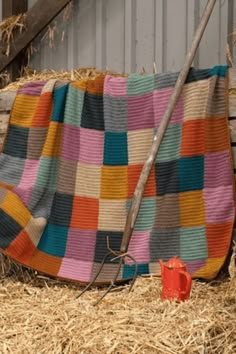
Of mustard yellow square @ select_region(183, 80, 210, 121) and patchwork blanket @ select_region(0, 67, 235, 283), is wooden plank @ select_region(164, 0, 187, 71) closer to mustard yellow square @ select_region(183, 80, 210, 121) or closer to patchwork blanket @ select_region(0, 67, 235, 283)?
patchwork blanket @ select_region(0, 67, 235, 283)

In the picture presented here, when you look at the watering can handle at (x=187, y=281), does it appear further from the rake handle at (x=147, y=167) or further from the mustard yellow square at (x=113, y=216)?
the mustard yellow square at (x=113, y=216)

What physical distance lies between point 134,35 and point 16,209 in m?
1.33

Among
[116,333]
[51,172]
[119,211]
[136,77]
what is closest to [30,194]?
[51,172]

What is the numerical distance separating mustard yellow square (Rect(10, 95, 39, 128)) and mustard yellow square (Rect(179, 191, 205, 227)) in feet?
3.26

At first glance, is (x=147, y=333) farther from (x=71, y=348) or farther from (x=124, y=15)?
(x=124, y=15)

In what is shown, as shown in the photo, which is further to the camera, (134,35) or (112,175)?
(134,35)

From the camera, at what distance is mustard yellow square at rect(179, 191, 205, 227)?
3.19m

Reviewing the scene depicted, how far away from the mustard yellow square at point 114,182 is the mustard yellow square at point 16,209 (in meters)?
0.39

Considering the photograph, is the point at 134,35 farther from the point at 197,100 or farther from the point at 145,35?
the point at 197,100

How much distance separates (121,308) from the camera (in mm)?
2736

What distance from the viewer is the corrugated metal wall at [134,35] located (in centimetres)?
368

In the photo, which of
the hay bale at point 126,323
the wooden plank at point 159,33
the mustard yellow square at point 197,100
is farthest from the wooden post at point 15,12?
the hay bale at point 126,323

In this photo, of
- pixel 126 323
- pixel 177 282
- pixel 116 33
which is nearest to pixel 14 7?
pixel 116 33

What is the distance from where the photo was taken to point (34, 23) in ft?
14.2
